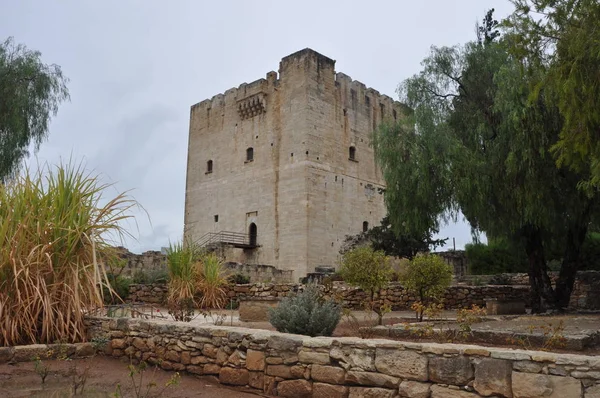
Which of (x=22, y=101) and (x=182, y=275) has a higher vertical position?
(x=22, y=101)

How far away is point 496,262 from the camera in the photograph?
65.6 ft

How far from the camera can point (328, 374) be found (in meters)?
4.15

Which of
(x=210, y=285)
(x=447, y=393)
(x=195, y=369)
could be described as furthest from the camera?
(x=210, y=285)

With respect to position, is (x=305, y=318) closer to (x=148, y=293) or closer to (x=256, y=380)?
(x=256, y=380)

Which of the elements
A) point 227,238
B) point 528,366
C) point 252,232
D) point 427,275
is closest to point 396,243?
point 252,232

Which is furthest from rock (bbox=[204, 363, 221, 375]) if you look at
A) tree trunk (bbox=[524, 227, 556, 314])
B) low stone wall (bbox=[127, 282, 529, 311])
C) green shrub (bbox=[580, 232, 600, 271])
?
green shrub (bbox=[580, 232, 600, 271])

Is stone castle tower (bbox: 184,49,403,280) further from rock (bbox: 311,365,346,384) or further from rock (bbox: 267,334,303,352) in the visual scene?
rock (bbox: 311,365,346,384)

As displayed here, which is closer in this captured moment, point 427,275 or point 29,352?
point 29,352

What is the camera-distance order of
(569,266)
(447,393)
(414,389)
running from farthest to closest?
(569,266), (414,389), (447,393)

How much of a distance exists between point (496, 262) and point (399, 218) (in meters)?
8.70

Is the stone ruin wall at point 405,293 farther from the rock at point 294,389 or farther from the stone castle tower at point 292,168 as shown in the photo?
the stone castle tower at point 292,168

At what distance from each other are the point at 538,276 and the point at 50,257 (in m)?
10.7

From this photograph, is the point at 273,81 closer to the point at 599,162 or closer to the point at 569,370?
the point at 599,162

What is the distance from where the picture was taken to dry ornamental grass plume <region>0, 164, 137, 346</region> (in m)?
5.98
